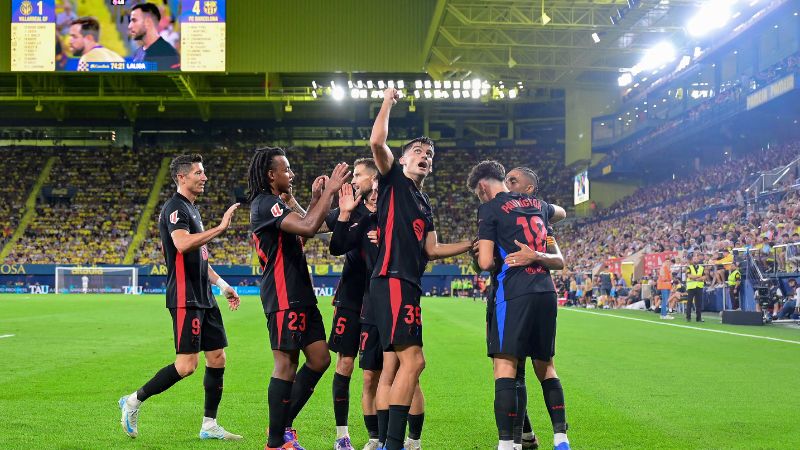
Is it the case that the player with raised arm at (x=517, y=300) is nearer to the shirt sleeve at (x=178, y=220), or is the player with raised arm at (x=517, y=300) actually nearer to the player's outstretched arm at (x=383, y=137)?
the player's outstretched arm at (x=383, y=137)

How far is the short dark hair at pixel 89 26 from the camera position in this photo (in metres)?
35.5

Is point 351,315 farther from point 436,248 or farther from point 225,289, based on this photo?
point 225,289

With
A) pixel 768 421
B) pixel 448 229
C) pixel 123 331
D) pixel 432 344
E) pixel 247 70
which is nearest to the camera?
pixel 768 421

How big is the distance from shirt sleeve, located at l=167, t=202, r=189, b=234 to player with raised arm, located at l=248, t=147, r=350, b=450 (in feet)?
2.64

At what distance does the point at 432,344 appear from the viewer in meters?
15.8

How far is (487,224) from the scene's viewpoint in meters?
5.93

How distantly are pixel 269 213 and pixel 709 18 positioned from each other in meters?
39.6

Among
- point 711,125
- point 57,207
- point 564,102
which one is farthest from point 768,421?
point 57,207

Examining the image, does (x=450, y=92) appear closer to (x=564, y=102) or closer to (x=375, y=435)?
(x=564, y=102)

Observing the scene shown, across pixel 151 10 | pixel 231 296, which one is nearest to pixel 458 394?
pixel 231 296

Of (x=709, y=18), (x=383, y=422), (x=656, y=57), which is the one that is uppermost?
(x=709, y=18)

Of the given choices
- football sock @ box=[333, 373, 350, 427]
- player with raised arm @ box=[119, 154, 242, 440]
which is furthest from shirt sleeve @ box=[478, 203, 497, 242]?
player with raised arm @ box=[119, 154, 242, 440]

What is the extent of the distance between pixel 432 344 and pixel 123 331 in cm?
741

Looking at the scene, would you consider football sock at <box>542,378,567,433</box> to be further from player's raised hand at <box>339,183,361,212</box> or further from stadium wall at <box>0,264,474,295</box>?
stadium wall at <box>0,264,474,295</box>
